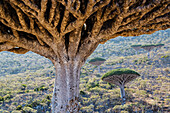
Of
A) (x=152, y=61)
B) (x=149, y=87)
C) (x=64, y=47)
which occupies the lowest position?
(x=149, y=87)

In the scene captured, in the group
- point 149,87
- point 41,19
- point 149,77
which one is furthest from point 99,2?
point 149,77

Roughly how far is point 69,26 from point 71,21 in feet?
0.65

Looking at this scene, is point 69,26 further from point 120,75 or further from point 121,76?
point 121,76

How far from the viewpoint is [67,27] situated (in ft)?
9.80

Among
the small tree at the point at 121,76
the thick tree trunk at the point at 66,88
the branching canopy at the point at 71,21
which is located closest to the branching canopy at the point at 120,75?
the small tree at the point at 121,76

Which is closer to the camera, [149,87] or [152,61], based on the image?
[149,87]

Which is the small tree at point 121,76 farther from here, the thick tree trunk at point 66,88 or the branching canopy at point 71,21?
the thick tree trunk at point 66,88

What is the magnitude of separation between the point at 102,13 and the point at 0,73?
3988 centimetres

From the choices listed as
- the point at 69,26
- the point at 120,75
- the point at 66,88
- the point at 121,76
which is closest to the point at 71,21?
the point at 69,26

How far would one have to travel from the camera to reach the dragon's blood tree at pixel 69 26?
2.74 metres

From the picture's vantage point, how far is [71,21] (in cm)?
310

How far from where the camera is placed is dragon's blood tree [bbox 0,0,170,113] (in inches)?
108

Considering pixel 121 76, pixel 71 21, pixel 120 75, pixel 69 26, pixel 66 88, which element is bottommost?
pixel 66 88

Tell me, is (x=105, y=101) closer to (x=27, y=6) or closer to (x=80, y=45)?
(x=80, y=45)
